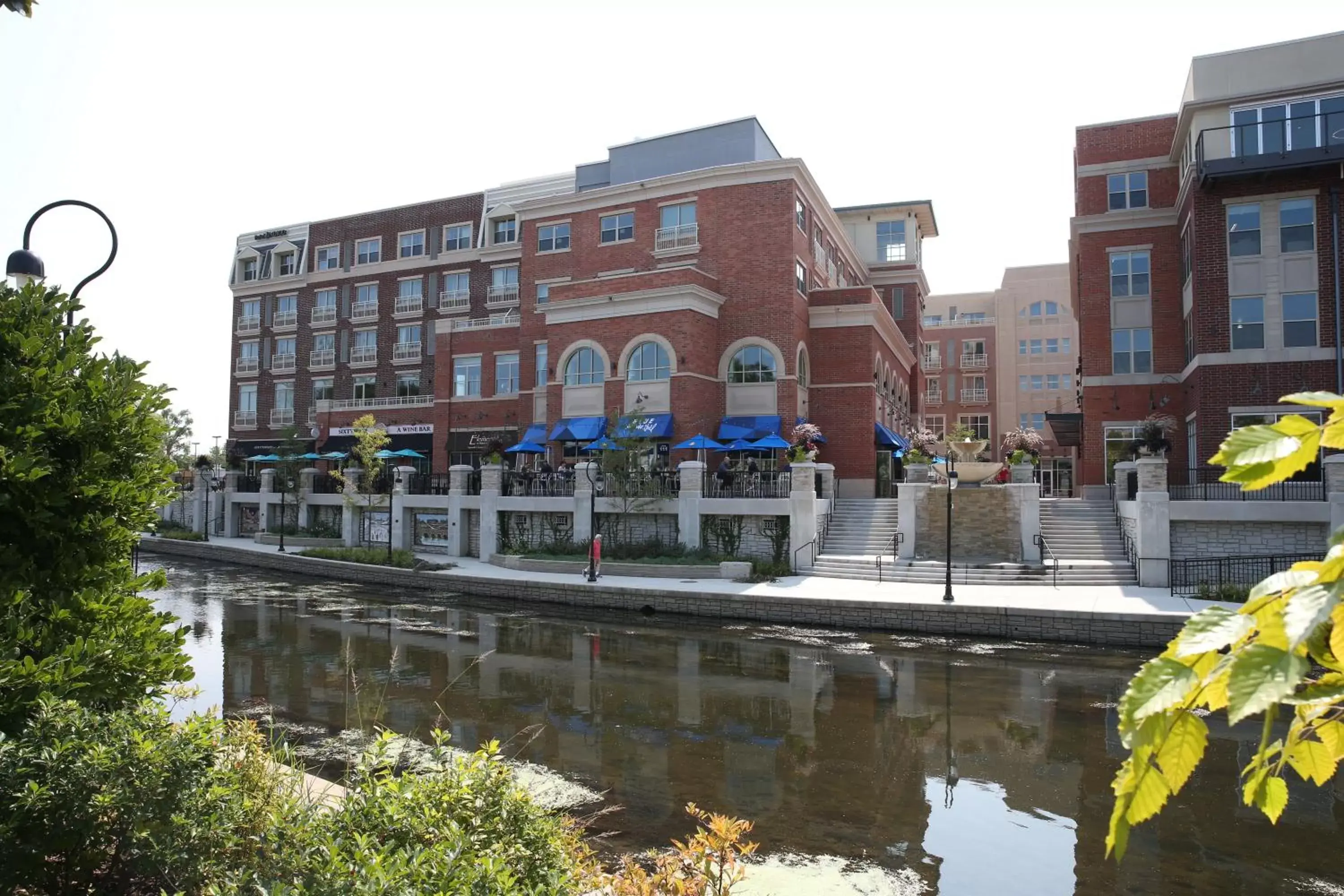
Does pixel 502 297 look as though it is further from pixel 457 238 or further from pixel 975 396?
pixel 975 396

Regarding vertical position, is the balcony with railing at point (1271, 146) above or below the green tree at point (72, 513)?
above

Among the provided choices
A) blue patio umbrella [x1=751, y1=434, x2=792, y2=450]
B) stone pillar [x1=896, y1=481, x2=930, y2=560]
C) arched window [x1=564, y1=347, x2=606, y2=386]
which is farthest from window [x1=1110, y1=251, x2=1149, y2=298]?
arched window [x1=564, y1=347, x2=606, y2=386]

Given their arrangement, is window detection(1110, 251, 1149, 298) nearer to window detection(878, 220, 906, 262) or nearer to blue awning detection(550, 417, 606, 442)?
window detection(878, 220, 906, 262)

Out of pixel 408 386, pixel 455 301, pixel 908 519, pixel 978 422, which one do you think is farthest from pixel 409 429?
pixel 978 422

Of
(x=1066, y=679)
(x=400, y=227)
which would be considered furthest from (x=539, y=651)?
(x=400, y=227)

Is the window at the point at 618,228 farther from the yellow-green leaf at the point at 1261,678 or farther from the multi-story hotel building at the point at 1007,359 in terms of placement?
the multi-story hotel building at the point at 1007,359

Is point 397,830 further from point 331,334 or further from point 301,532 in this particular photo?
point 331,334

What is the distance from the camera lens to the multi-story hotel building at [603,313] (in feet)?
104

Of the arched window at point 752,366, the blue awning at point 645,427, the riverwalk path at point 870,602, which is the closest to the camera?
the riverwalk path at point 870,602

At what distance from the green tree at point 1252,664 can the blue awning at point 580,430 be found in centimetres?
3003

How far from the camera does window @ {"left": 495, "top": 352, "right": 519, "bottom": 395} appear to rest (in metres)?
39.9

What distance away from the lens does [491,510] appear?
2980cm

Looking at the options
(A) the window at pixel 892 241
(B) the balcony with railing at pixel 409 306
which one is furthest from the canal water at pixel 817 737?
(A) the window at pixel 892 241

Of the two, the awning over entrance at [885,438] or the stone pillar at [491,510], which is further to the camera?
the awning over entrance at [885,438]
